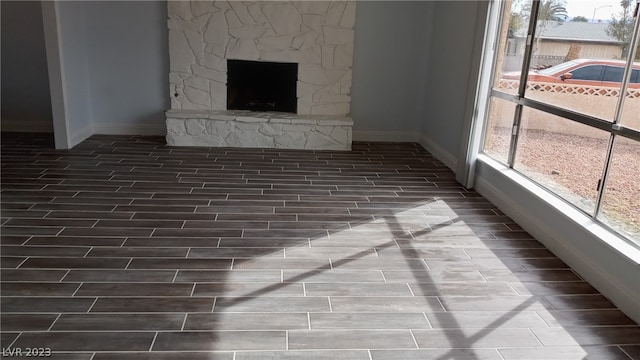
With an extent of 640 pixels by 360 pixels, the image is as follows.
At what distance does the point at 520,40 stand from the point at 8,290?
3827mm

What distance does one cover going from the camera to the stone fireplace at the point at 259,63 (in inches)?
215

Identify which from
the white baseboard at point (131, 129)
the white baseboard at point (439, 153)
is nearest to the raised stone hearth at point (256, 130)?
the white baseboard at point (131, 129)

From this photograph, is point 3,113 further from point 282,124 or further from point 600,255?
point 600,255

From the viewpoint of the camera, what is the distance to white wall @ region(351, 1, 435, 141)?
5.73 meters

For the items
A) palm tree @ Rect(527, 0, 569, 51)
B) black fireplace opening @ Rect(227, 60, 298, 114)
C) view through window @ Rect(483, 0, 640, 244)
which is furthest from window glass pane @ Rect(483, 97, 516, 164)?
black fireplace opening @ Rect(227, 60, 298, 114)

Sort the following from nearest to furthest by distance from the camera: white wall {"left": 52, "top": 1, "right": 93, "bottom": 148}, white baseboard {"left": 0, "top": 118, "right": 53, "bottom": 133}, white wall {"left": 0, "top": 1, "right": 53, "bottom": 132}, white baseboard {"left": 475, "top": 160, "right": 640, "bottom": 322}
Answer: white baseboard {"left": 475, "top": 160, "right": 640, "bottom": 322}
white wall {"left": 52, "top": 1, "right": 93, "bottom": 148}
white wall {"left": 0, "top": 1, "right": 53, "bottom": 132}
white baseboard {"left": 0, "top": 118, "right": 53, "bottom": 133}

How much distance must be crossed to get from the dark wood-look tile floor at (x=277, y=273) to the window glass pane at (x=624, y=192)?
384mm

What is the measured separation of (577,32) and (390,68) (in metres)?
2.80

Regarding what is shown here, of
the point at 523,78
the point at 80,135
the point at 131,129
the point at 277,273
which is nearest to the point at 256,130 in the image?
the point at 131,129

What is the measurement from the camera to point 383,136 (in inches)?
240

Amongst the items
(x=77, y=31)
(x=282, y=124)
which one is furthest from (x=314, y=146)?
(x=77, y=31)

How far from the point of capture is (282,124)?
18.0 ft

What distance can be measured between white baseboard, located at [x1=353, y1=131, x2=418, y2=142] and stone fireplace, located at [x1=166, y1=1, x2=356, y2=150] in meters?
0.41

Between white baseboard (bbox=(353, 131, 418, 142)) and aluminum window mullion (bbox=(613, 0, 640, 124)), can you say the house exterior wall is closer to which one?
aluminum window mullion (bbox=(613, 0, 640, 124))
